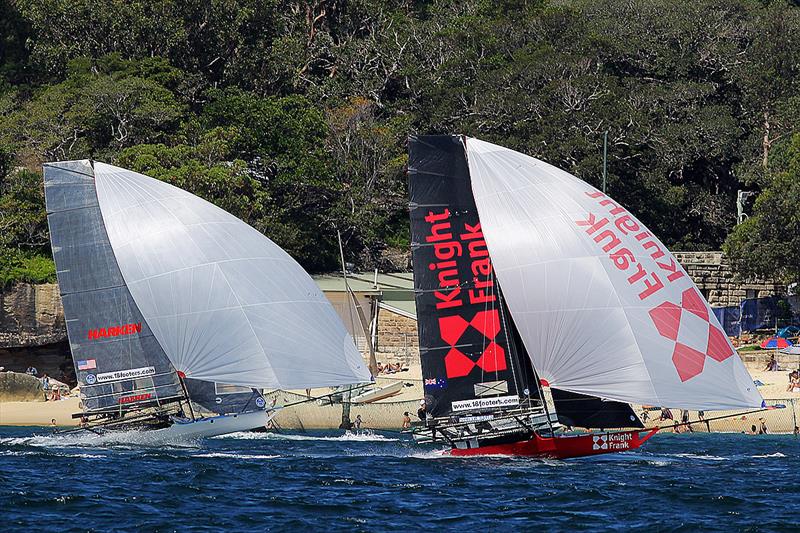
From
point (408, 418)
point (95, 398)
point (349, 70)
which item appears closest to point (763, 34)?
point (349, 70)

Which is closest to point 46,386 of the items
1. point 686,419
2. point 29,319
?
point 29,319

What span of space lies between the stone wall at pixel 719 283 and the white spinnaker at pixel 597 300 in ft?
83.3

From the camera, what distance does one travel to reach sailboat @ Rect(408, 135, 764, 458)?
102 ft

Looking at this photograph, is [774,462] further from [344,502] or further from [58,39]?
[58,39]

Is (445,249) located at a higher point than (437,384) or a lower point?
higher

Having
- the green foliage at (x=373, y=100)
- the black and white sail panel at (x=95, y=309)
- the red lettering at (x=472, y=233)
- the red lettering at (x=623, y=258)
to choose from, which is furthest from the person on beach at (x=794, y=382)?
the black and white sail panel at (x=95, y=309)

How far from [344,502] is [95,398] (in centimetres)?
1238

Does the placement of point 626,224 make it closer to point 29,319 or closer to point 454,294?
point 454,294

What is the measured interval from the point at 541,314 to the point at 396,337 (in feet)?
75.8

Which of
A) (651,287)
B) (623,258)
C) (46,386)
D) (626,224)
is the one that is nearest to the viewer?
(651,287)

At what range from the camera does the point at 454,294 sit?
32.9 m

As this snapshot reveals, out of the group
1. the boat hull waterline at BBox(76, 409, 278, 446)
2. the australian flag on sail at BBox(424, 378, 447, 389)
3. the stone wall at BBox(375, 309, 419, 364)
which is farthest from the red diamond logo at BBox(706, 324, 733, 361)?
the stone wall at BBox(375, 309, 419, 364)

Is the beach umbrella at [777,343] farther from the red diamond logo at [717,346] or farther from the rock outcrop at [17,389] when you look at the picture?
the rock outcrop at [17,389]

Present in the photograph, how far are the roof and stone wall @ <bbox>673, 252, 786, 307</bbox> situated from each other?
1060 cm
